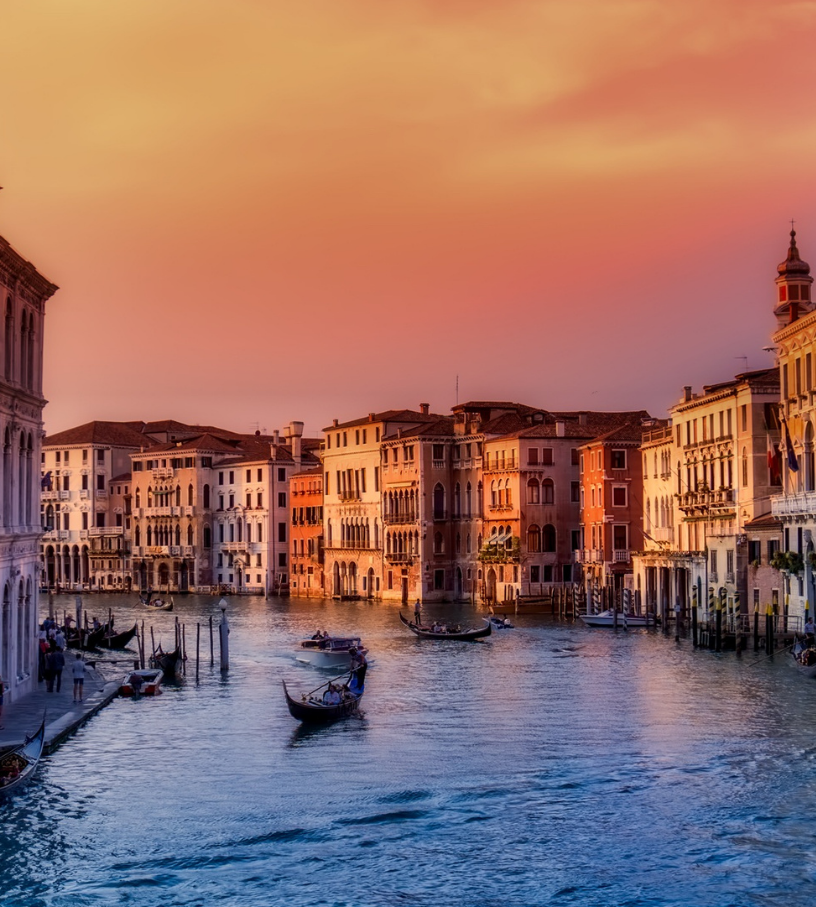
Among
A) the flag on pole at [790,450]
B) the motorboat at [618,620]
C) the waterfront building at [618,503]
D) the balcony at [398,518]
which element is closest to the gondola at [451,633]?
the motorboat at [618,620]

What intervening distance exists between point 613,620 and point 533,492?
654 inches

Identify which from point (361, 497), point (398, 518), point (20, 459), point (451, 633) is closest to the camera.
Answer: point (20, 459)

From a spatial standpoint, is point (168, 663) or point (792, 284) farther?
point (792, 284)

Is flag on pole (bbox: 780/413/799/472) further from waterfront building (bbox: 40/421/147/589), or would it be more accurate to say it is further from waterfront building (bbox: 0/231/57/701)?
waterfront building (bbox: 40/421/147/589)

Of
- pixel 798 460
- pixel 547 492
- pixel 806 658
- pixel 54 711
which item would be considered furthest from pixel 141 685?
pixel 547 492

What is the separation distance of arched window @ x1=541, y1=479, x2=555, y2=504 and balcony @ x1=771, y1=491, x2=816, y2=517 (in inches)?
1019

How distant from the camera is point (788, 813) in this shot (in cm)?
1819

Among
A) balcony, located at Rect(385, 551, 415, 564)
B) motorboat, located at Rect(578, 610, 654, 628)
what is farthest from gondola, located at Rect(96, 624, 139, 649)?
balcony, located at Rect(385, 551, 415, 564)

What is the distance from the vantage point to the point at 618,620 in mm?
49688

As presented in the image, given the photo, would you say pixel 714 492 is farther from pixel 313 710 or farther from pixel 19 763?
pixel 19 763

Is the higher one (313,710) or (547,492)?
(547,492)

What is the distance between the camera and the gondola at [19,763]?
60.5 ft

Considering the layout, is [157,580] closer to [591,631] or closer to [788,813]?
[591,631]

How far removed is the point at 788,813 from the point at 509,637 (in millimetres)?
28746
